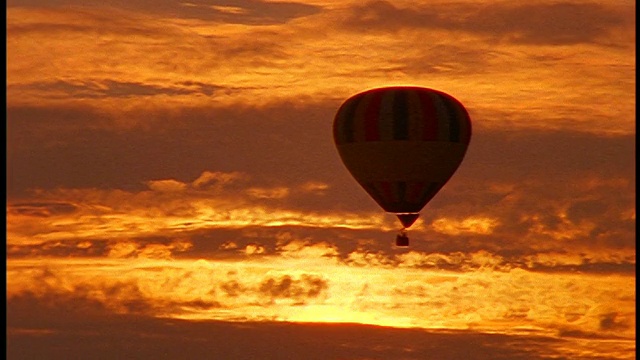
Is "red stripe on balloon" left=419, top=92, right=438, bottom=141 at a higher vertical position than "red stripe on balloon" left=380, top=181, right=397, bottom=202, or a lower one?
higher

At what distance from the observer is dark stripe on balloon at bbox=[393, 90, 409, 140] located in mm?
74000

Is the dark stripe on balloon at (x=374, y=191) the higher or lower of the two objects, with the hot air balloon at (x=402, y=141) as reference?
lower

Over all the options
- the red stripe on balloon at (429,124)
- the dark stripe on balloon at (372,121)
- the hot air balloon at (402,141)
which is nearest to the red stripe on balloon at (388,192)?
the hot air balloon at (402,141)

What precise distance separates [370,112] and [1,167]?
101 ft

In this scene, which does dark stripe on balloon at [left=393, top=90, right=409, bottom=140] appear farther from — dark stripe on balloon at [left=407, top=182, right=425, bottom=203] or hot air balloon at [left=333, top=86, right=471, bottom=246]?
dark stripe on balloon at [left=407, top=182, right=425, bottom=203]

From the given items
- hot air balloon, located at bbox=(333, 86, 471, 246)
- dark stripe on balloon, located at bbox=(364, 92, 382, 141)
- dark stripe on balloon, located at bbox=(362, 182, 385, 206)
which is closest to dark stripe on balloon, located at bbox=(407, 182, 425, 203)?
hot air balloon, located at bbox=(333, 86, 471, 246)

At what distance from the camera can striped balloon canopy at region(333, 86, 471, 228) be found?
74.0 m

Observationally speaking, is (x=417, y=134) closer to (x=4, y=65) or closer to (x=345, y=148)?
(x=345, y=148)

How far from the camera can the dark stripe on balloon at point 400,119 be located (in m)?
74.0

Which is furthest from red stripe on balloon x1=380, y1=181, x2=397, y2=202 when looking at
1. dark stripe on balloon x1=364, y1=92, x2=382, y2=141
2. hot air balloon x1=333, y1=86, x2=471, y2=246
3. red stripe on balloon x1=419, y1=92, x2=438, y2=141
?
red stripe on balloon x1=419, y1=92, x2=438, y2=141

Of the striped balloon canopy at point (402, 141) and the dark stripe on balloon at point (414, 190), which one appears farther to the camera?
the dark stripe on balloon at point (414, 190)

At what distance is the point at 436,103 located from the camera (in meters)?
74.5

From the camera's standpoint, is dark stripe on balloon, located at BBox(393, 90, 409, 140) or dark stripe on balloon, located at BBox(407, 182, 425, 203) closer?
dark stripe on balloon, located at BBox(393, 90, 409, 140)

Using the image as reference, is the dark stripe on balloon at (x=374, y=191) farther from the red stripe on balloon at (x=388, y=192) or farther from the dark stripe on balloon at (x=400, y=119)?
the dark stripe on balloon at (x=400, y=119)
